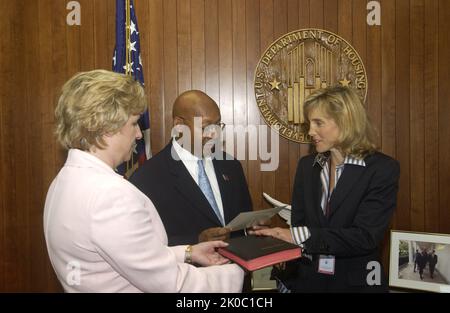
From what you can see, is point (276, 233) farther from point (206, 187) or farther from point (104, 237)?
point (104, 237)

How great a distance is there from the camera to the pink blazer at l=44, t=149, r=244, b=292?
102 centimetres

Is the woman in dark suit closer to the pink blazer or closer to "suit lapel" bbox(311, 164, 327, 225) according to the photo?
"suit lapel" bbox(311, 164, 327, 225)

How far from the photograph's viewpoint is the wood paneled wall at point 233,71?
9.37 ft

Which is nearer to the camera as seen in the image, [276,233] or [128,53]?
[276,233]

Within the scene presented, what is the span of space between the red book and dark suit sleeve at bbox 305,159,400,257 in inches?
11.5

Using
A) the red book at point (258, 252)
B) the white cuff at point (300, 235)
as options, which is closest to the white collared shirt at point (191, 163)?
the white cuff at point (300, 235)

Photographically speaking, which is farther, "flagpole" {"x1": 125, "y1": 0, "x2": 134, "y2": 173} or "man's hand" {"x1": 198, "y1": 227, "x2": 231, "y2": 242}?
"flagpole" {"x1": 125, "y1": 0, "x2": 134, "y2": 173}

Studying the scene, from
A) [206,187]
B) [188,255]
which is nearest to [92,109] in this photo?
[188,255]

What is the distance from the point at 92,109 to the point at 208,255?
2.36 feet

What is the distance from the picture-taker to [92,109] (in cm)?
113

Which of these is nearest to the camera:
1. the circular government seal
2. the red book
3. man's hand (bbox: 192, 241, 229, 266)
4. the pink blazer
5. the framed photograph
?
the pink blazer

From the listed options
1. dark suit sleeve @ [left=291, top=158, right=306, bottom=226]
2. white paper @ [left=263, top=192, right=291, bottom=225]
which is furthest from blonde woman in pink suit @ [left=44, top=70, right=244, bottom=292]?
white paper @ [left=263, top=192, right=291, bottom=225]
